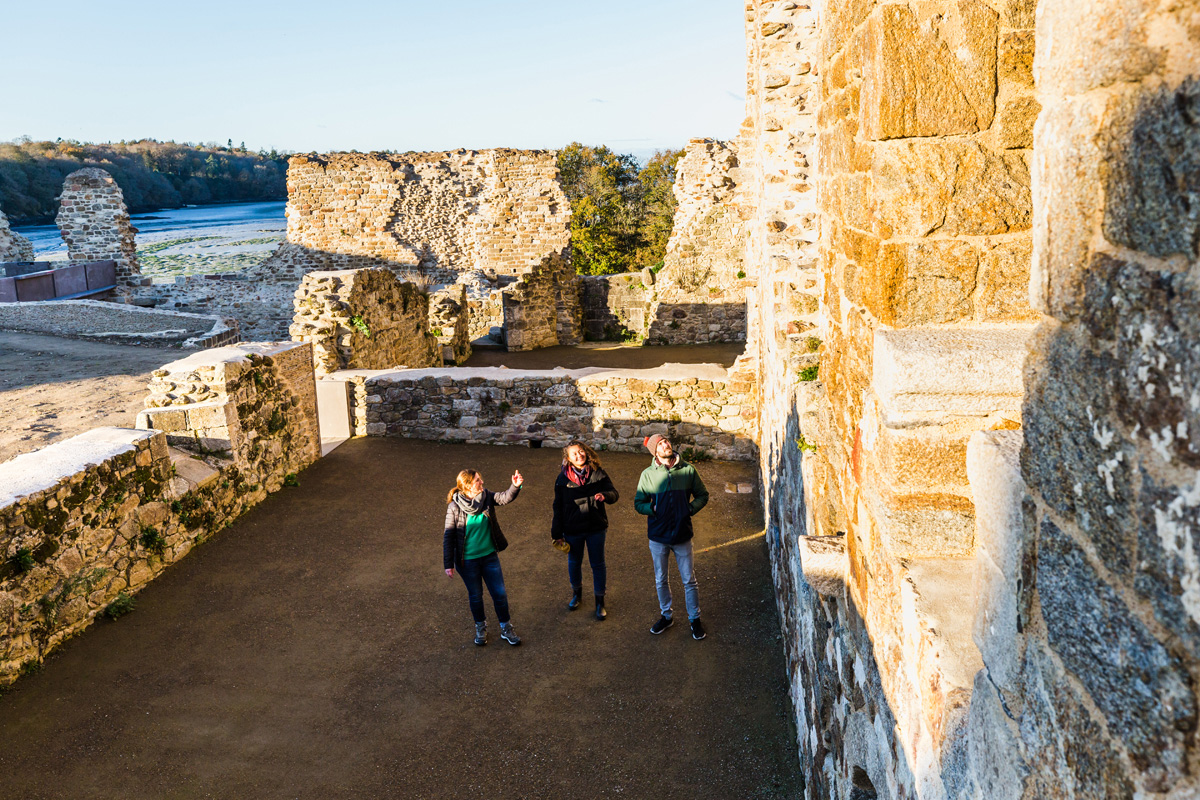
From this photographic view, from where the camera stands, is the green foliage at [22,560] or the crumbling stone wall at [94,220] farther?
the crumbling stone wall at [94,220]

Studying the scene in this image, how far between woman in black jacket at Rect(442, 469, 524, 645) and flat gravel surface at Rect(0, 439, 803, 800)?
0.48m

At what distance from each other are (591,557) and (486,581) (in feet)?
2.60

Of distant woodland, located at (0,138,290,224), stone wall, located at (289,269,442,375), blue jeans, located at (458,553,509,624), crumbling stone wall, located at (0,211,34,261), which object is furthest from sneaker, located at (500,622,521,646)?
distant woodland, located at (0,138,290,224)

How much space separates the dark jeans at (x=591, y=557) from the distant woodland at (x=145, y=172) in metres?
37.4

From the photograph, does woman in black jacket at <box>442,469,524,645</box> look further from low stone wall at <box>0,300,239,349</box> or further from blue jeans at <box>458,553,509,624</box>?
low stone wall at <box>0,300,239,349</box>

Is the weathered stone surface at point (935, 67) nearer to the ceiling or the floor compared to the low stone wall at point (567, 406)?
nearer to the ceiling

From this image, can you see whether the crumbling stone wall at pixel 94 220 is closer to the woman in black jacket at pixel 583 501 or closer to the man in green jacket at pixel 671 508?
the woman in black jacket at pixel 583 501

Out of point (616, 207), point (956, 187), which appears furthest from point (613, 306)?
point (956, 187)

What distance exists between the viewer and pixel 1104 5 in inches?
34.4

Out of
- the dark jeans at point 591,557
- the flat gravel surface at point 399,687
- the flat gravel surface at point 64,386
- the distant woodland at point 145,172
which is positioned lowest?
the flat gravel surface at point 399,687

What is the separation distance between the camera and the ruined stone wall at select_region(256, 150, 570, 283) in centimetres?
2116

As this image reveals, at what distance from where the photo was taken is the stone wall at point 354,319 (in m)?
10.6

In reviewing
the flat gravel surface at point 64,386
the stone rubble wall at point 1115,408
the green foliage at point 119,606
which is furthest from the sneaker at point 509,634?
the flat gravel surface at point 64,386

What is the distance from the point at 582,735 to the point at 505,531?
2921 mm
